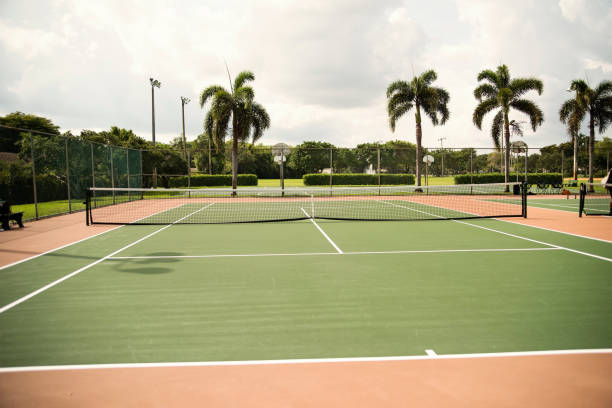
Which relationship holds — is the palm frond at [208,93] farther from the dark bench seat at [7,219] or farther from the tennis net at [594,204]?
the tennis net at [594,204]

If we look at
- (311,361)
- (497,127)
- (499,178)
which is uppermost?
(497,127)

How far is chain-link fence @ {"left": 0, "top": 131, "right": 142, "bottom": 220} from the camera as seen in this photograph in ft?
51.6

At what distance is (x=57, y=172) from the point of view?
746 inches

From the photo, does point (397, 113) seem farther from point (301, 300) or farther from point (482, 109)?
point (301, 300)

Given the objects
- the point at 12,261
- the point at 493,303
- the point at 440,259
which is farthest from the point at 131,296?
the point at 440,259

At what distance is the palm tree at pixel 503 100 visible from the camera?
2862cm

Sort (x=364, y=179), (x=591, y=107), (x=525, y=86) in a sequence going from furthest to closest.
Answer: (x=364, y=179) → (x=591, y=107) → (x=525, y=86)

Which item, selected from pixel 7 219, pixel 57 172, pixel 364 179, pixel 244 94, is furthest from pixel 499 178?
pixel 7 219

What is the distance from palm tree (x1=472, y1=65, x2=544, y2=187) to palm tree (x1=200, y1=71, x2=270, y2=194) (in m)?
15.6

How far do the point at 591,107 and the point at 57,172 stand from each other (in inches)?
1393

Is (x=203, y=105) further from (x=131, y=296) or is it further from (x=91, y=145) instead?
(x=131, y=296)

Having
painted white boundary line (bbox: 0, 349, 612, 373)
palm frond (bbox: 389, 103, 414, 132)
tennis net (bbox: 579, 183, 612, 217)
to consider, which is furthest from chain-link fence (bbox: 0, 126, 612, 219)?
painted white boundary line (bbox: 0, 349, 612, 373)

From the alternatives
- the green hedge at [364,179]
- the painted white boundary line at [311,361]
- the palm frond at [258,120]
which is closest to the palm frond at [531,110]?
the green hedge at [364,179]

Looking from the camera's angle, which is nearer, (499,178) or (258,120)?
(258,120)
